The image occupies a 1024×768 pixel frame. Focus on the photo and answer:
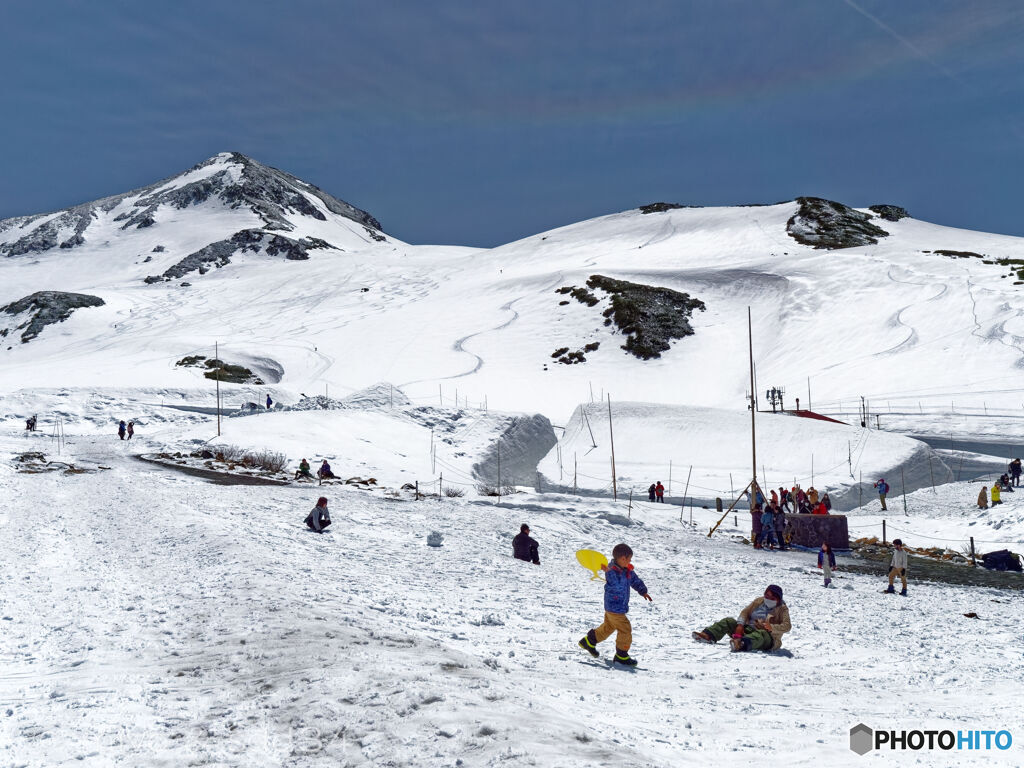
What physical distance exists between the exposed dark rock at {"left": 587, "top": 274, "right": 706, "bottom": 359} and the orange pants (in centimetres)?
6378

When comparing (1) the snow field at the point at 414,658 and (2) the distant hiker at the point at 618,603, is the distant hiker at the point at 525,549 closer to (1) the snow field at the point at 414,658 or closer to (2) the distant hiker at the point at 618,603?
(1) the snow field at the point at 414,658

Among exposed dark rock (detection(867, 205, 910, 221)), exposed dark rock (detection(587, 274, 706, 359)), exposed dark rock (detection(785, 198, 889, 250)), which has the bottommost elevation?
exposed dark rock (detection(587, 274, 706, 359))

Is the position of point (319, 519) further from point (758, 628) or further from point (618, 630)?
point (758, 628)

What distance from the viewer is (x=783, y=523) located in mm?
23891

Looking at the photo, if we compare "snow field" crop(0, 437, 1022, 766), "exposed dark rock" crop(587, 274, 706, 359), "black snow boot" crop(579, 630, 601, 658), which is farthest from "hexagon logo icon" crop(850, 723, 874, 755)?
"exposed dark rock" crop(587, 274, 706, 359)

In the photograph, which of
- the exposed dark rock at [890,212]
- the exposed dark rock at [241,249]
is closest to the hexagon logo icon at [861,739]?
the exposed dark rock at [890,212]

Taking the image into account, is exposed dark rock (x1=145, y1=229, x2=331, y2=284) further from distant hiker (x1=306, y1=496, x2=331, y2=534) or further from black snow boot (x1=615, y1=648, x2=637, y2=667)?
black snow boot (x1=615, y1=648, x2=637, y2=667)

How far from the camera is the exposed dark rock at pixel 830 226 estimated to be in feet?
327

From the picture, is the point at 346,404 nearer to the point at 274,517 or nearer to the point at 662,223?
the point at 274,517

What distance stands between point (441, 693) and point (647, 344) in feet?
224

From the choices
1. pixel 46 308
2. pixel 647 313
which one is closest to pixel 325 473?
pixel 647 313

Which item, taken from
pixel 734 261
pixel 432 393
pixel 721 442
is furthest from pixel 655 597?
pixel 734 261

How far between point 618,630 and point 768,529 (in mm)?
16420

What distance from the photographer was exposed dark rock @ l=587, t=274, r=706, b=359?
241 ft
